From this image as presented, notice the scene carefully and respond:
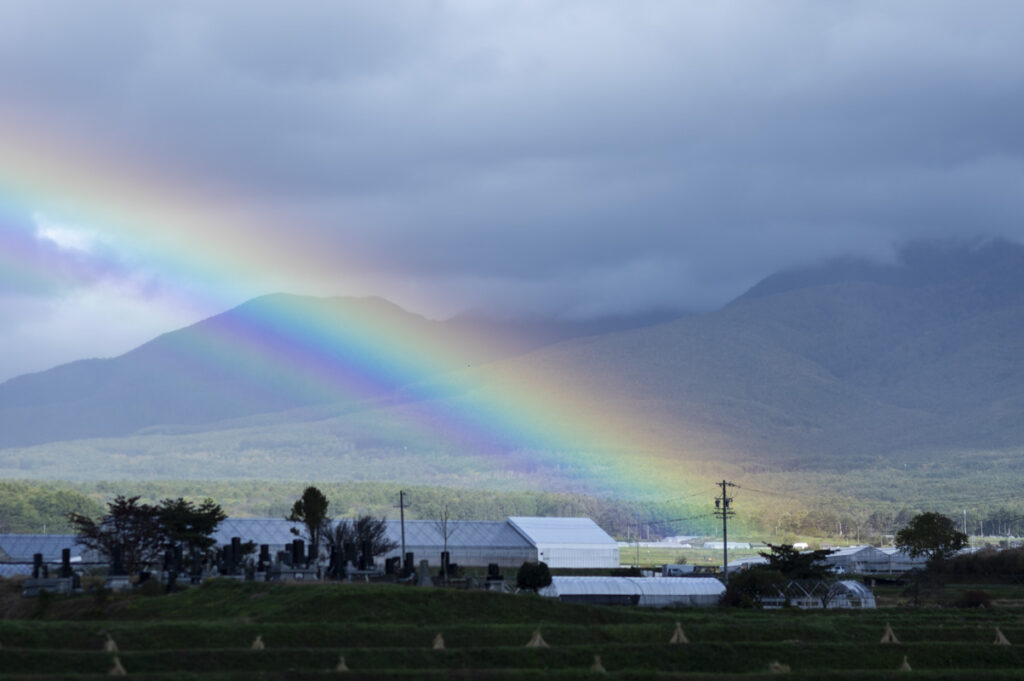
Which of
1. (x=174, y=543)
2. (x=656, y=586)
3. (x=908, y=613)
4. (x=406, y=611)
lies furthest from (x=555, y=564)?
(x=406, y=611)

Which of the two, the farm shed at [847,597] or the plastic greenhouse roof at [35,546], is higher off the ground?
the plastic greenhouse roof at [35,546]

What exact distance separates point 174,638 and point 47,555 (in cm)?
7152

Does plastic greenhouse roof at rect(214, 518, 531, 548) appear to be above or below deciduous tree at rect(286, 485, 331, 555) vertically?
below

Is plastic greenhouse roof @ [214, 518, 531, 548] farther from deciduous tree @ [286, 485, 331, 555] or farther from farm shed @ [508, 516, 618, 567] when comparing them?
deciduous tree @ [286, 485, 331, 555]

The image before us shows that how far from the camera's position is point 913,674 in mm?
52562

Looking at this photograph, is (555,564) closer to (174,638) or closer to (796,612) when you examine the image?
(796,612)

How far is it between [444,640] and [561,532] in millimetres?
84923

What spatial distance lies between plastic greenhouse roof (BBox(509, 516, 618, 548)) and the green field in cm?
6835

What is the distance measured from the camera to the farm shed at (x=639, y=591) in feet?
290

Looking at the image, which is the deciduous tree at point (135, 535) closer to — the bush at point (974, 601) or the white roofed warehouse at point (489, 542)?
the white roofed warehouse at point (489, 542)

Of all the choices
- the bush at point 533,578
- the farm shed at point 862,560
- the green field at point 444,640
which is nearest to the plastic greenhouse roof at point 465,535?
the farm shed at point 862,560

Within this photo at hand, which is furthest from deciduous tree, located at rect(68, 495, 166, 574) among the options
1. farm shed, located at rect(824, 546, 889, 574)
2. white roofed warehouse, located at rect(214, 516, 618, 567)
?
farm shed, located at rect(824, 546, 889, 574)

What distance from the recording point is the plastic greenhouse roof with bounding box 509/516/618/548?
5369 inches

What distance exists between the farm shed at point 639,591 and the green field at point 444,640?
67.0 feet
